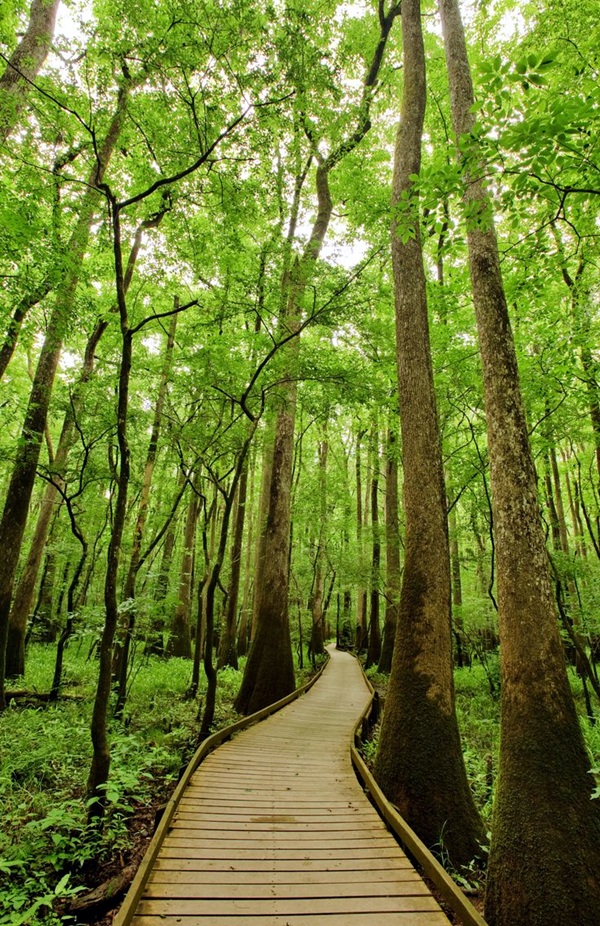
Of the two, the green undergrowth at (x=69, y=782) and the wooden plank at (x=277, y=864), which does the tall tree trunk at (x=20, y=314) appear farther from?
the wooden plank at (x=277, y=864)

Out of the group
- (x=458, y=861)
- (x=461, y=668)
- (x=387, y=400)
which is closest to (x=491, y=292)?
(x=387, y=400)

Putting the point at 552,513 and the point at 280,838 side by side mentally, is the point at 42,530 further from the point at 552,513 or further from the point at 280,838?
the point at 552,513

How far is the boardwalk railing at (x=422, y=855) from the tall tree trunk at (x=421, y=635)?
0.31m

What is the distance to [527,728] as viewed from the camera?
353 centimetres

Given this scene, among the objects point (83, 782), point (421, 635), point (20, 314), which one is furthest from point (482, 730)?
point (20, 314)

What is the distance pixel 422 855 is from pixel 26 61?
11007 mm

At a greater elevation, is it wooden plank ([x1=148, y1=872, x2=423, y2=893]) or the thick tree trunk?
the thick tree trunk

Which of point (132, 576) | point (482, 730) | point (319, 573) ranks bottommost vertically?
point (482, 730)

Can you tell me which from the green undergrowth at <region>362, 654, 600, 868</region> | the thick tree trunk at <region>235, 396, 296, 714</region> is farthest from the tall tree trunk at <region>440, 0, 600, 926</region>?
the thick tree trunk at <region>235, 396, 296, 714</region>

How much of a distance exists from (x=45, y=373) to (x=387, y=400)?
6783 millimetres

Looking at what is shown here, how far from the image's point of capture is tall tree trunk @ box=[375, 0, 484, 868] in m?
4.45

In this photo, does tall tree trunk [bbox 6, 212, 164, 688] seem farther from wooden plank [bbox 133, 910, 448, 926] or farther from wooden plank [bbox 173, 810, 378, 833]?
wooden plank [bbox 133, 910, 448, 926]

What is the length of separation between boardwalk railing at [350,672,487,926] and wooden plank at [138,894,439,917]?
18 cm

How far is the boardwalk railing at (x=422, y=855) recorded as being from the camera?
2.70m
